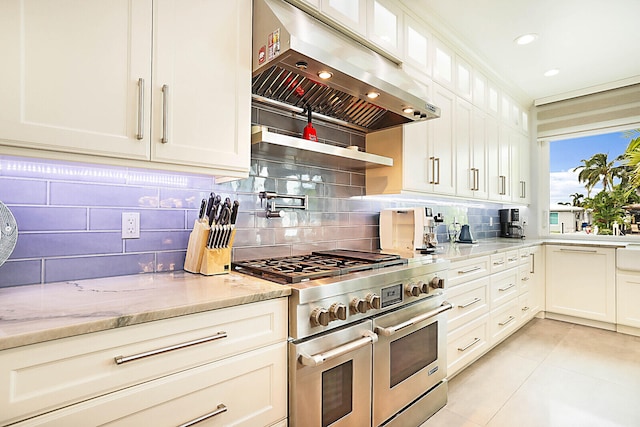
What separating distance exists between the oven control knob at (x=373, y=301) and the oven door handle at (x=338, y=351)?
4.8 inches

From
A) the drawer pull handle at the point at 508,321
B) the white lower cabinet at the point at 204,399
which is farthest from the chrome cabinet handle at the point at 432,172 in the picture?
the white lower cabinet at the point at 204,399

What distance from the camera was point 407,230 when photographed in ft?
8.65

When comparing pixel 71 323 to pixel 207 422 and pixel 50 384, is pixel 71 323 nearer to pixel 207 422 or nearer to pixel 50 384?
pixel 50 384

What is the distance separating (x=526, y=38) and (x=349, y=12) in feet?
5.95

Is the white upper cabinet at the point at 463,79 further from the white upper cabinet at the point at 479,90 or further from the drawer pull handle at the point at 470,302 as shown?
the drawer pull handle at the point at 470,302

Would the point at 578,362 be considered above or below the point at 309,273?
below

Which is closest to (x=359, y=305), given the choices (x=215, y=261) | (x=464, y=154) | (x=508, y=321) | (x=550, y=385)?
(x=215, y=261)

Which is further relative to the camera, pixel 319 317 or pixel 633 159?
pixel 633 159

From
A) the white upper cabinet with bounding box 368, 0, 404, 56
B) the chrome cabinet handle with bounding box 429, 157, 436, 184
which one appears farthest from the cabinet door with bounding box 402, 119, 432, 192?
the white upper cabinet with bounding box 368, 0, 404, 56

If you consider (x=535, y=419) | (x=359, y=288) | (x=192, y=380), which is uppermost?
(x=359, y=288)

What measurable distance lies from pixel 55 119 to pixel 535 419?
2.77 metres

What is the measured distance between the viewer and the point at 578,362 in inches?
110

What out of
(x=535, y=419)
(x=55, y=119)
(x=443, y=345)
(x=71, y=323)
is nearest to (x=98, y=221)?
(x=55, y=119)

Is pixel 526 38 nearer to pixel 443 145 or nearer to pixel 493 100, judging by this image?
pixel 493 100
